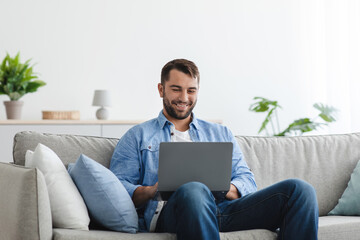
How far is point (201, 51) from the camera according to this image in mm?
5438

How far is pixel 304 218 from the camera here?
2.01 meters

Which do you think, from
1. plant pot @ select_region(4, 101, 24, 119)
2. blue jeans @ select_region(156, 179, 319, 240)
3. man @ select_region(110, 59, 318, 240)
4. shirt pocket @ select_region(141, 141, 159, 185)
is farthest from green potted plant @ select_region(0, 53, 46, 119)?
blue jeans @ select_region(156, 179, 319, 240)

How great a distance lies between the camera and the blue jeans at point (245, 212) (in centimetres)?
187

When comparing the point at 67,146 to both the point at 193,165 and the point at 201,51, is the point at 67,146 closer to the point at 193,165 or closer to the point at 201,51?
the point at 193,165

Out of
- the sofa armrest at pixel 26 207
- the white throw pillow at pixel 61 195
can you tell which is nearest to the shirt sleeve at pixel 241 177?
the white throw pillow at pixel 61 195

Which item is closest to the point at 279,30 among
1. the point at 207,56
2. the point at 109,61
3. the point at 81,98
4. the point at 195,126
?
the point at 207,56

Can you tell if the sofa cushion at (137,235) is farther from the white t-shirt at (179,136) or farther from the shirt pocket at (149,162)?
the white t-shirt at (179,136)

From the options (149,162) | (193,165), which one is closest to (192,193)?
(193,165)

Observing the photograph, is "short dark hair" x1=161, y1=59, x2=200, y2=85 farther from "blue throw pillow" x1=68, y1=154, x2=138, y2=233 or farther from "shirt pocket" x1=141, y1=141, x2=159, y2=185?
"blue throw pillow" x1=68, y1=154, x2=138, y2=233

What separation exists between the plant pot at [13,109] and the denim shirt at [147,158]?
7.67 ft

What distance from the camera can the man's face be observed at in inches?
96.7

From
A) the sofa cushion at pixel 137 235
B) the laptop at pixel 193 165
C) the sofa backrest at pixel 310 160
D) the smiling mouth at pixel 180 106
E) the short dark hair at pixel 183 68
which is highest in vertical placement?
the short dark hair at pixel 183 68

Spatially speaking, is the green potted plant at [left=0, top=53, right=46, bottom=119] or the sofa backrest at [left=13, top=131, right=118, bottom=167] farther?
the green potted plant at [left=0, top=53, right=46, bottom=119]

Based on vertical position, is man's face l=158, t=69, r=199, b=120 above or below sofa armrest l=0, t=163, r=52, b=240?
above
